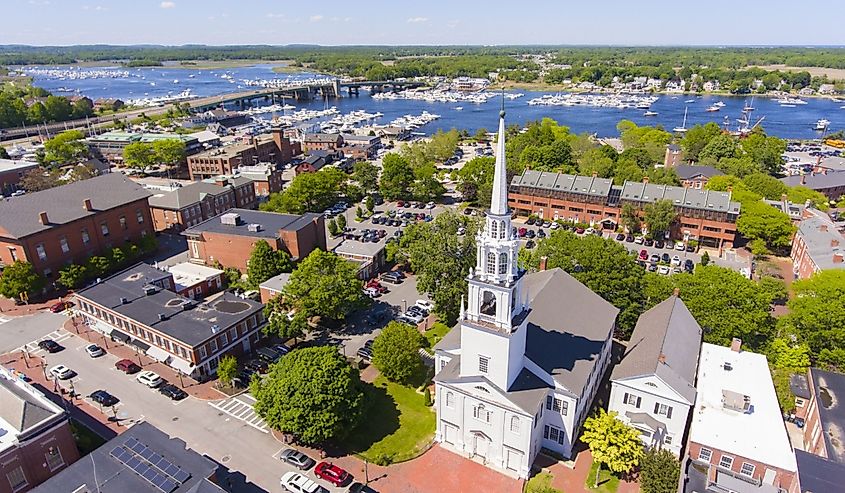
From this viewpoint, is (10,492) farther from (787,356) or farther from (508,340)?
(787,356)

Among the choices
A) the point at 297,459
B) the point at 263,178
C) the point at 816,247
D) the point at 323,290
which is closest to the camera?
the point at 297,459

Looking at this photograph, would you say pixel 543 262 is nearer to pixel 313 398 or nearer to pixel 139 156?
pixel 313 398

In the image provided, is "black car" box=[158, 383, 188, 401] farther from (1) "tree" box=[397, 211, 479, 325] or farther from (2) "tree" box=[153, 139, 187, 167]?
(2) "tree" box=[153, 139, 187, 167]

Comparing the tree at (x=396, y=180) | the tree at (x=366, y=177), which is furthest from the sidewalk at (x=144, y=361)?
the tree at (x=396, y=180)

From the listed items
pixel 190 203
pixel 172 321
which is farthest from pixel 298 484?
pixel 190 203

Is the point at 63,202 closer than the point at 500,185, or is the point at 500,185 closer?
the point at 500,185

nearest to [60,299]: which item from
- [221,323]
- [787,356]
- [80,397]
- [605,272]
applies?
[80,397]

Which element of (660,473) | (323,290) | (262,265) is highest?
(323,290)
